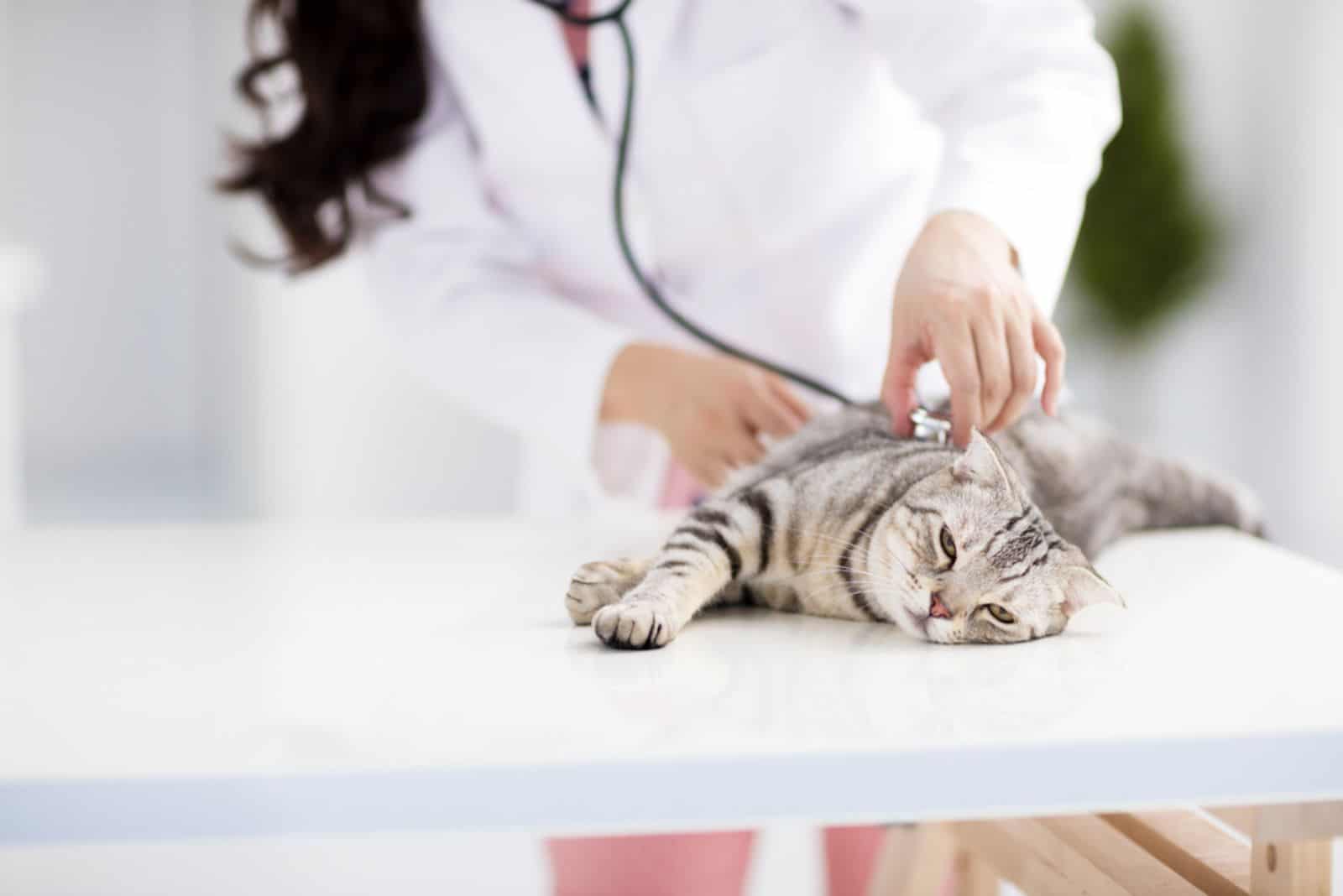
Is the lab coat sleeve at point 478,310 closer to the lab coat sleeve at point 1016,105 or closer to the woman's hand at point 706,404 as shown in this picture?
the woman's hand at point 706,404

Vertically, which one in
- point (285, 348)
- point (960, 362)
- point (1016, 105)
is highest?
point (1016, 105)

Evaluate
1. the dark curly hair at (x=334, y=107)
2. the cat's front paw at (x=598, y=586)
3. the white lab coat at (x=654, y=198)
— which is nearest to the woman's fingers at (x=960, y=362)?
the cat's front paw at (x=598, y=586)

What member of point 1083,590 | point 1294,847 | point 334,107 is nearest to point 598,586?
point 1083,590

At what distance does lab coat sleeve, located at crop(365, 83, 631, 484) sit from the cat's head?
0.42 meters

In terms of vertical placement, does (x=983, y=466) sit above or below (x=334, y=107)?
below

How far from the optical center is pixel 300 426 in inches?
112

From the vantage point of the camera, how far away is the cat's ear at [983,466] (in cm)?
75

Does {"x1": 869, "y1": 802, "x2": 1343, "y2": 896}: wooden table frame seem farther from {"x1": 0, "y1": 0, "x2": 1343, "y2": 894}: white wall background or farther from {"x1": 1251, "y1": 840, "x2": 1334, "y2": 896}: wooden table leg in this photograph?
{"x1": 0, "y1": 0, "x2": 1343, "y2": 894}: white wall background

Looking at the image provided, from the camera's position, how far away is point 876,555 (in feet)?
2.56

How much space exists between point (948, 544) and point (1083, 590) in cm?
8

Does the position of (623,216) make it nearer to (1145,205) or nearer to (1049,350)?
(1049,350)

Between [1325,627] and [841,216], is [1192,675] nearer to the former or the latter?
[1325,627]

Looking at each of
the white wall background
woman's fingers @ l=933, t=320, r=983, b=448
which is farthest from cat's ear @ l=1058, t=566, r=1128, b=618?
the white wall background

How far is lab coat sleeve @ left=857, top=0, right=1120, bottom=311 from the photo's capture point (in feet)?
2.86
